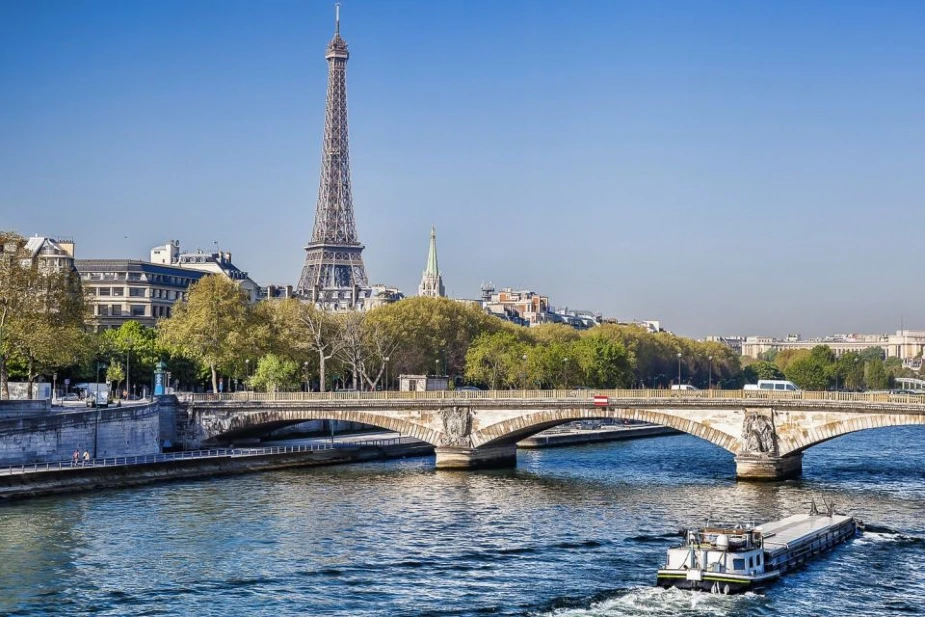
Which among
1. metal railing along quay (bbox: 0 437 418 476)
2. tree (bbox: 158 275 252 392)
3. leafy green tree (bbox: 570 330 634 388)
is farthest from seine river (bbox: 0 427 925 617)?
leafy green tree (bbox: 570 330 634 388)

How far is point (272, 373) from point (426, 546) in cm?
5509

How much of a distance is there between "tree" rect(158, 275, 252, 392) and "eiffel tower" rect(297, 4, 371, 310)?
86897 mm

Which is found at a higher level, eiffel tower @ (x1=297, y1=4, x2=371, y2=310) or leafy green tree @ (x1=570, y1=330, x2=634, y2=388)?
eiffel tower @ (x1=297, y1=4, x2=371, y2=310)

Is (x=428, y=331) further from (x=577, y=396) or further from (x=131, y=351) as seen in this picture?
(x=577, y=396)

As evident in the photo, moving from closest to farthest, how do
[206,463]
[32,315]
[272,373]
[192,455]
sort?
1. [206,463]
2. [192,455]
3. [32,315]
4. [272,373]

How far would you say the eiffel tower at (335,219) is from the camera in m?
190

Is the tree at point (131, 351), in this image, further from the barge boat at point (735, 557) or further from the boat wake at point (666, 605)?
the boat wake at point (666, 605)

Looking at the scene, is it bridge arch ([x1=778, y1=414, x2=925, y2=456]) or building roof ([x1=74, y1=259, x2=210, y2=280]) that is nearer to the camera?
bridge arch ([x1=778, y1=414, x2=925, y2=456])

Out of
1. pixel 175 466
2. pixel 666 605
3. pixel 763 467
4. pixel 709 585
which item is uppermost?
pixel 175 466

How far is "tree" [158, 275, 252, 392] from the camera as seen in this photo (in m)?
97.6

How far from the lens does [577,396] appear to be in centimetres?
7675

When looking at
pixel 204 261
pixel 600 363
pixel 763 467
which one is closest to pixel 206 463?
pixel 763 467

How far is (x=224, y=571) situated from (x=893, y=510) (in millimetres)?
32229

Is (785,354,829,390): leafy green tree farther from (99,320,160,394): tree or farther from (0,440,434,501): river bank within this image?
(99,320,160,394): tree
